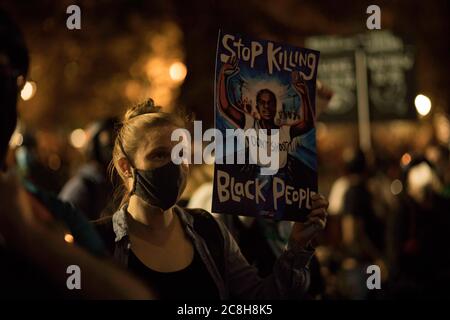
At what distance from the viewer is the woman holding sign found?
3.17 m

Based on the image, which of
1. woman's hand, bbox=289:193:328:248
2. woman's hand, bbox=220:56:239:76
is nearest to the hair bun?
woman's hand, bbox=220:56:239:76

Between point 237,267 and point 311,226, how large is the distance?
36 cm

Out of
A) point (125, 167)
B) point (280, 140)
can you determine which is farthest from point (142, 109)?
point (280, 140)

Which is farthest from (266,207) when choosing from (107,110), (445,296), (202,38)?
(107,110)

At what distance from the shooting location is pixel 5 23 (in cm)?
232

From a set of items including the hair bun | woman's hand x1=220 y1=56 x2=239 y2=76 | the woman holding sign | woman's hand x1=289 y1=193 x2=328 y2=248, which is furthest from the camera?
woman's hand x1=289 y1=193 x2=328 y2=248

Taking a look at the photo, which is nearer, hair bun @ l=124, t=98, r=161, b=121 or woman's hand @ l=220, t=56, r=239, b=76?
hair bun @ l=124, t=98, r=161, b=121

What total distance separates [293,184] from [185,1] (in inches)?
329

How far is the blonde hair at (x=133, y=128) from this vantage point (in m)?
3.27

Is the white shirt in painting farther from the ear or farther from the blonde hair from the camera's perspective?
the ear

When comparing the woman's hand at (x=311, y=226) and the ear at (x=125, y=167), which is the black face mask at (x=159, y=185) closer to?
the ear at (x=125, y=167)

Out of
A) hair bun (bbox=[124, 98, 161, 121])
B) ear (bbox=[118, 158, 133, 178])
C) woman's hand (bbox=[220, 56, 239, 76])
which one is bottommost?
ear (bbox=[118, 158, 133, 178])
